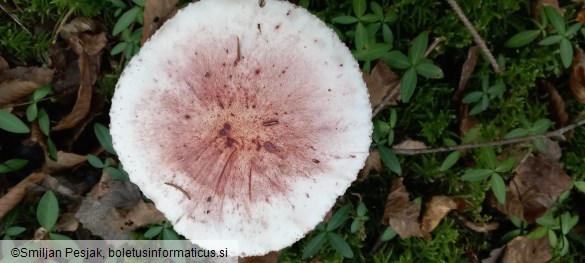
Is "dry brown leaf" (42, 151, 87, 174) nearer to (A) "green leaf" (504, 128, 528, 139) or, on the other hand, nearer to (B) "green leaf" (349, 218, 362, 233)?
(B) "green leaf" (349, 218, 362, 233)

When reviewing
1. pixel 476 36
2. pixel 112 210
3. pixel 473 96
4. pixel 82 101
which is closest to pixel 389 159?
pixel 473 96

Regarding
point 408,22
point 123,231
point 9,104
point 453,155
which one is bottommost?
point 123,231

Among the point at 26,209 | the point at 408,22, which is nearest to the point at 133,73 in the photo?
the point at 26,209

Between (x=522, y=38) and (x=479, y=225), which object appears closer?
(x=522, y=38)

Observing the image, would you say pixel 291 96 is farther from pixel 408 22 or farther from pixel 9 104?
pixel 9 104

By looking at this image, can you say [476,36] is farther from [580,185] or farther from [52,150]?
[52,150]

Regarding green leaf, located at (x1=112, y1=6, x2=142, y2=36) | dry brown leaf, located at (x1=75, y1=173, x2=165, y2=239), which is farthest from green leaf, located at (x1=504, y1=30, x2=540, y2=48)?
dry brown leaf, located at (x1=75, y1=173, x2=165, y2=239)

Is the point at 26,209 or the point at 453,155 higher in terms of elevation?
the point at 453,155
